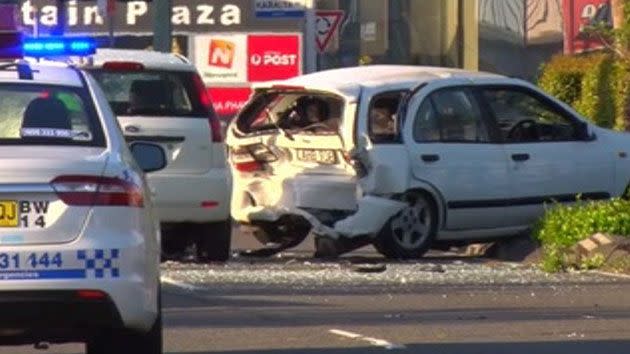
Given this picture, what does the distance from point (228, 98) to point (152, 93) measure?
55.6 feet

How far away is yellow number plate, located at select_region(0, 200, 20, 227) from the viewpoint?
8.33m

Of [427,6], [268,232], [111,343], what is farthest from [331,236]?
[427,6]

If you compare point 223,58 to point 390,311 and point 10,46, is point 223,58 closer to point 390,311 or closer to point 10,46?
point 390,311

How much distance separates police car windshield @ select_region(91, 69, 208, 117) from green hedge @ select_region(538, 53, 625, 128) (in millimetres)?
7150

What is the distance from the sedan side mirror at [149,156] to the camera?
31.8ft

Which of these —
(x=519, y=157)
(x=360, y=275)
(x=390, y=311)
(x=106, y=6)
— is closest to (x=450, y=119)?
(x=519, y=157)

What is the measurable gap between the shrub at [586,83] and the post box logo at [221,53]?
9.87 m

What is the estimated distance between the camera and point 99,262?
331 inches

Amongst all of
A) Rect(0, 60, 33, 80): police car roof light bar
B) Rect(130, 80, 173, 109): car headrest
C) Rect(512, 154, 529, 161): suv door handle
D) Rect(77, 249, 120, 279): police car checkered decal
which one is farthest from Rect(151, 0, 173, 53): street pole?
Rect(77, 249, 120, 279): police car checkered decal

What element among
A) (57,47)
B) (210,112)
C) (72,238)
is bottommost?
(210,112)

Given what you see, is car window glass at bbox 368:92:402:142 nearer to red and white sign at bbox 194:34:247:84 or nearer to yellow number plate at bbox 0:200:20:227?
yellow number plate at bbox 0:200:20:227

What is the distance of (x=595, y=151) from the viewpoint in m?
17.1

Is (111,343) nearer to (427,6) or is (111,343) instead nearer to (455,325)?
(455,325)

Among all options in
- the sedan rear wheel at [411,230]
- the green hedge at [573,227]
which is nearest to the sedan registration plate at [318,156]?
the sedan rear wheel at [411,230]
